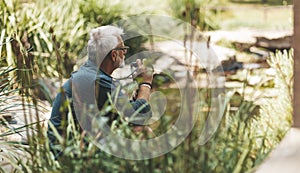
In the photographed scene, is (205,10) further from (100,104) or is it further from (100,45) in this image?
(100,104)

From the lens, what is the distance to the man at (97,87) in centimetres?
308

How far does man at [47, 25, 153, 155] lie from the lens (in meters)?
3.08

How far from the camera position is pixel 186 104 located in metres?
2.85

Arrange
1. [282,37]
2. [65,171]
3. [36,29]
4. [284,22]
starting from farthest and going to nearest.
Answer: [284,22] < [282,37] < [36,29] < [65,171]

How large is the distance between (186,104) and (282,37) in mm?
4692

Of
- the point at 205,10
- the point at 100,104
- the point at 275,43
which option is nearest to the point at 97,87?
the point at 100,104

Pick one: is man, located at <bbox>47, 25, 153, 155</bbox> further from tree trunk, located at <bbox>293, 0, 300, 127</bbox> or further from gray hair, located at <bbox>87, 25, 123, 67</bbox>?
tree trunk, located at <bbox>293, 0, 300, 127</bbox>

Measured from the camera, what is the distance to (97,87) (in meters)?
3.21

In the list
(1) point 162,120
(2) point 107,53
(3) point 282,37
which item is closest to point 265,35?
(3) point 282,37

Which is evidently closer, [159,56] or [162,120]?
[162,120]

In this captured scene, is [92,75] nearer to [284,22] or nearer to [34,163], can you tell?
[34,163]

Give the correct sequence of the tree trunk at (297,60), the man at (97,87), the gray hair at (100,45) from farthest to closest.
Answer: the gray hair at (100,45)
the man at (97,87)
the tree trunk at (297,60)

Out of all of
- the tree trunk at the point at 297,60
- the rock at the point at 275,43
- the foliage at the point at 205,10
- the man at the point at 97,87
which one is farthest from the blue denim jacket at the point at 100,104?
the rock at the point at 275,43

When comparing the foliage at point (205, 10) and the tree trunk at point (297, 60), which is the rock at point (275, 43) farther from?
the tree trunk at point (297, 60)
